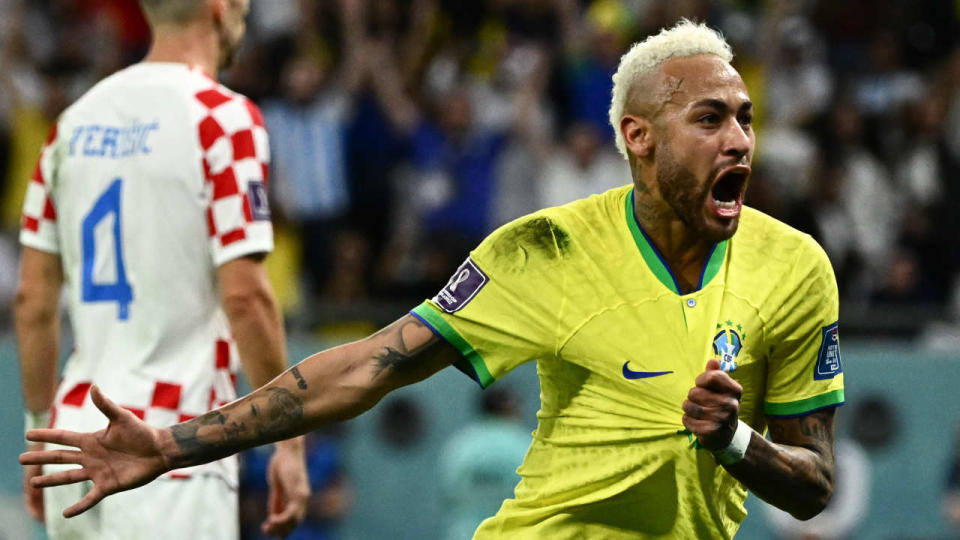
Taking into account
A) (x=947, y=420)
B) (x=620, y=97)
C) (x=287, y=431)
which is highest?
(x=620, y=97)

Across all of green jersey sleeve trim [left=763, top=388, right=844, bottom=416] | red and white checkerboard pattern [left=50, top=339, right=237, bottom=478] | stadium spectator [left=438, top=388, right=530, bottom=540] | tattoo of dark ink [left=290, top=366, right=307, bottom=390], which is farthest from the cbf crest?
stadium spectator [left=438, top=388, right=530, bottom=540]

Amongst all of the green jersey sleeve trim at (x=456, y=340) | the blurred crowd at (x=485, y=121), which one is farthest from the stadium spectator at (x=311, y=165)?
the green jersey sleeve trim at (x=456, y=340)

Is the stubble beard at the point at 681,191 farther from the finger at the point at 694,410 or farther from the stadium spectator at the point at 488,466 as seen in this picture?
the stadium spectator at the point at 488,466

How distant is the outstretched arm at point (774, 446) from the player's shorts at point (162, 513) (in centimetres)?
190

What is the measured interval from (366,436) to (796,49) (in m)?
4.75

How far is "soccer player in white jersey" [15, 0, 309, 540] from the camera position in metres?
4.86

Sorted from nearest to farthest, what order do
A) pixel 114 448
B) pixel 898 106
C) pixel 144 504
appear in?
1. pixel 114 448
2. pixel 144 504
3. pixel 898 106

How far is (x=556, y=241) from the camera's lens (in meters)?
4.11

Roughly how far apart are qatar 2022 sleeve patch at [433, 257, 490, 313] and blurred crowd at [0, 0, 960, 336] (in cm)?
628

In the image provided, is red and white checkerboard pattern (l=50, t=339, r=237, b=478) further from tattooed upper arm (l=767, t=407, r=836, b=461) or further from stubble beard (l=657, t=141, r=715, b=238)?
tattooed upper arm (l=767, t=407, r=836, b=461)

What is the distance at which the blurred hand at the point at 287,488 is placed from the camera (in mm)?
5031

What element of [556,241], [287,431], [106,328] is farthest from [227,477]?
[556,241]

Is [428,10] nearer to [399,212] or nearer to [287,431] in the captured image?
[399,212]

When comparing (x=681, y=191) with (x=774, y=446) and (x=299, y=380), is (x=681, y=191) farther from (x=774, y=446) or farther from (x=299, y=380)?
(x=299, y=380)
